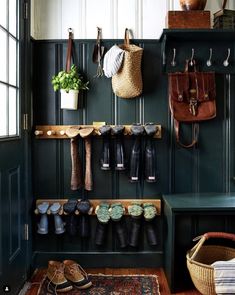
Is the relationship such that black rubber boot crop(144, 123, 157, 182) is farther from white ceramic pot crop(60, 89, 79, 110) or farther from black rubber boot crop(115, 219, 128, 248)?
white ceramic pot crop(60, 89, 79, 110)

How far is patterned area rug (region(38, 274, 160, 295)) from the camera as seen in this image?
A: 2.49 m

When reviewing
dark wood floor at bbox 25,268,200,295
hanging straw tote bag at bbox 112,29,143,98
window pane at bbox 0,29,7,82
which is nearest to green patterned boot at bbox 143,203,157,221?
dark wood floor at bbox 25,268,200,295

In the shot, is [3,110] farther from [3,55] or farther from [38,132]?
[38,132]

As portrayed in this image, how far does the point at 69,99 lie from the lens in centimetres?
279

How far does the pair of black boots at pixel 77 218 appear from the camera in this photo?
2.82 metres

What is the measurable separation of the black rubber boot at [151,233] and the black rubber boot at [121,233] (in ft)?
0.60

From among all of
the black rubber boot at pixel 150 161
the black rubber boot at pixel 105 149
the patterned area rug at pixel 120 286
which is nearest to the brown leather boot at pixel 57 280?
the patterned area rug at pixel 120 286

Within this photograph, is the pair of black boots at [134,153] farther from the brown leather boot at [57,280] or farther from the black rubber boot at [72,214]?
the brown leather boot at [57,280]

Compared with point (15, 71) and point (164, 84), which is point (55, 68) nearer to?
point (15, 71)

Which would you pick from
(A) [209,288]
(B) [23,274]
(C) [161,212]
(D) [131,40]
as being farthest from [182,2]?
(B) [23,274]

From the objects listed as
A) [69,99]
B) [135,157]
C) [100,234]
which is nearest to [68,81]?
[69,99]

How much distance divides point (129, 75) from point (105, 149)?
620mm

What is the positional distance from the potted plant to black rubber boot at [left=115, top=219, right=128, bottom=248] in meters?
1.02

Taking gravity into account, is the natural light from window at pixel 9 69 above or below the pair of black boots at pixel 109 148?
above
